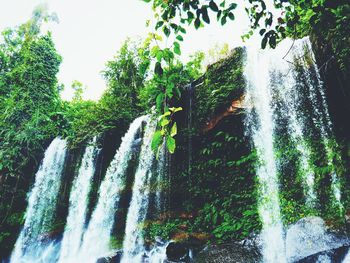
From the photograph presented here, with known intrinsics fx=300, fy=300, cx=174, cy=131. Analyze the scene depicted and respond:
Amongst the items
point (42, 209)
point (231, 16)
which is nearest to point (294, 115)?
point (231, 16)

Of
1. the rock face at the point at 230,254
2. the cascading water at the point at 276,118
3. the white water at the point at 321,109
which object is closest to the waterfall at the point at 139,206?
the rock face at the point at 230,254

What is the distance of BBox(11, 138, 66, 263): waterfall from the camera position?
10.7 meters

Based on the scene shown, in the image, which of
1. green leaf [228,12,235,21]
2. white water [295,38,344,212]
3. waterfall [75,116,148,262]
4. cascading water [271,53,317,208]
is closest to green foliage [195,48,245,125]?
cascading water [271,53,317,208]

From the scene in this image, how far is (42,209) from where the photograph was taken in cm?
1170

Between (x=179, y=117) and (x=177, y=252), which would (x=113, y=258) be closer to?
(x=177, y=252)

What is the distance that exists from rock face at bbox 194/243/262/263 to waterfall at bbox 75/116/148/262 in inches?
138

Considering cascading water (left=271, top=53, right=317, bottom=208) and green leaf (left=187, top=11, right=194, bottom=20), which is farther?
cascading water (left=271, top=53, right=317, bottom=208)

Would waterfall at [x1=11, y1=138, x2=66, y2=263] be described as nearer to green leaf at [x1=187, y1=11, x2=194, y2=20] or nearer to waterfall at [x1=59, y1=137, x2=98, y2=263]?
waterfall at [x1=59, y1=137, x2=98, y2=263]

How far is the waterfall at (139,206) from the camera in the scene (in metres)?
8.28

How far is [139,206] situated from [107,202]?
1.52 meters

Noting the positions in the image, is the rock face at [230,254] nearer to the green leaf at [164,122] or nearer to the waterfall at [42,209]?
the green leaf at [164,122]

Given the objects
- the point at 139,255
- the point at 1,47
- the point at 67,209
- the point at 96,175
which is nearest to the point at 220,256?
the point at 139,255

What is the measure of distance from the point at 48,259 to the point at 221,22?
409 inches

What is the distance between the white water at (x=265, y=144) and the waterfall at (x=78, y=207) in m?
5.99
